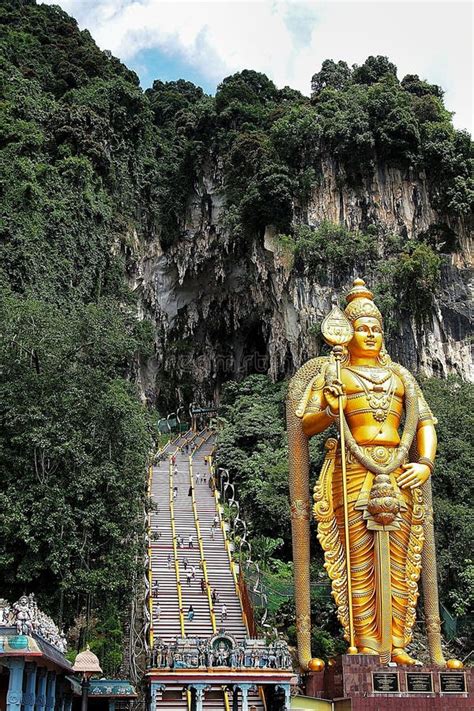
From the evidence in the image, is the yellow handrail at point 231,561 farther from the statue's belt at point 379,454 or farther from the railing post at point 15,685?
the railing post at point 15,685

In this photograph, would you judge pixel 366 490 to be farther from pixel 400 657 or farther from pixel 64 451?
pixel 64 451

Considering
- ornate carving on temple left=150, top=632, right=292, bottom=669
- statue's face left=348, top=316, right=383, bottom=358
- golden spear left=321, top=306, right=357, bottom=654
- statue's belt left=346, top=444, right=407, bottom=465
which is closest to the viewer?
golden spear left=321, top=306, right=357, bottom=654

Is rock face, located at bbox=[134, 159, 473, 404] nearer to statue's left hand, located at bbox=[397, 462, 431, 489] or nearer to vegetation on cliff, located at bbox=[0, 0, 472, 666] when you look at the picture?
vegetation on cliff, located at bbox=[0, 0, 472, 666]

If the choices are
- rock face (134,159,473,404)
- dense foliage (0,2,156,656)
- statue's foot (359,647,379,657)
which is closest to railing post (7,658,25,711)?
statue's foot (359,647,379,657)

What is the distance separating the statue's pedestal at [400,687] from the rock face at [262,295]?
49.1ft

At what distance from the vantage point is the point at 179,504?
1947 centimetres

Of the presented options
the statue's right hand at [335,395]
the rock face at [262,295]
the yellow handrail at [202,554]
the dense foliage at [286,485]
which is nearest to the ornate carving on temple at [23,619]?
the statue's right hand at [335,395]

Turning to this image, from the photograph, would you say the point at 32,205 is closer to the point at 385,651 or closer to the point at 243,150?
the point at 243,150

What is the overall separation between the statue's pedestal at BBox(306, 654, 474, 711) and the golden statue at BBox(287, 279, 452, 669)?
1.23 ft

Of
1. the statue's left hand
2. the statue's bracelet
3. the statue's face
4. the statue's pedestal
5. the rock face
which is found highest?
the rock face

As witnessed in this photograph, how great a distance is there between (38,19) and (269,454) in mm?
19916

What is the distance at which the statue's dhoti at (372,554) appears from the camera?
348 inches

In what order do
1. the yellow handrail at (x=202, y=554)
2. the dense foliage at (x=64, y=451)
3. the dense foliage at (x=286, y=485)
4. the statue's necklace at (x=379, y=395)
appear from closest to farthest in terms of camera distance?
the statue's necklace at (x=379, y=395) → the dense foliage at (x=64, y=451) → the yellow handrail at (x=202, y=554) → the dense foliage at (x=286, y=485)

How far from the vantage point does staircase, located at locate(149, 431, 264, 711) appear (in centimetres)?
1309
